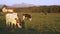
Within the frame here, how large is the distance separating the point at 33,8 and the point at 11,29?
1.28ft

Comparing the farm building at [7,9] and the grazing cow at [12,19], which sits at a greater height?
the farm building at [7,9]

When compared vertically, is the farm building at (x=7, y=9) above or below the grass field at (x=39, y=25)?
above

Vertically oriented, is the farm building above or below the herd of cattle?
above

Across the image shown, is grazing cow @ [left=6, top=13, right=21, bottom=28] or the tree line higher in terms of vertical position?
the tree line

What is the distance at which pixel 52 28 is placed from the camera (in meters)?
1.92

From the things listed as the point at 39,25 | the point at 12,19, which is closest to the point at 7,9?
the point at 12,19

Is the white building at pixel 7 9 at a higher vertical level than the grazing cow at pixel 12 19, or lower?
higher

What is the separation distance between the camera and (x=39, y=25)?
1929mm

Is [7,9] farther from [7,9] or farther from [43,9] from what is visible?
[43,9]

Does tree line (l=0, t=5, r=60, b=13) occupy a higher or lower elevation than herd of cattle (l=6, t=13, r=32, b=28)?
higher

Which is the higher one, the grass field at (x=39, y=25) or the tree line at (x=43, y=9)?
the tree line at (x=43, y=9)

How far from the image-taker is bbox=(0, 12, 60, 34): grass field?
1.91 meters

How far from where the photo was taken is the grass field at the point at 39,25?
6.27 feet
